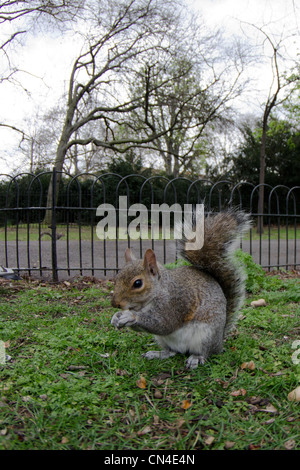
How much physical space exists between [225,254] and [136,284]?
0.66 m

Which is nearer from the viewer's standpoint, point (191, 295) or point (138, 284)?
point (138, 284)

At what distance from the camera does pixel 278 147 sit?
19.0 meters

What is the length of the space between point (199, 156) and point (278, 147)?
411cm

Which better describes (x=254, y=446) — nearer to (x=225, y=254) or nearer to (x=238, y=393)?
(x=238, y=393)

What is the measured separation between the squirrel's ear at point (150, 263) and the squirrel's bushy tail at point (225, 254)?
1.45ft

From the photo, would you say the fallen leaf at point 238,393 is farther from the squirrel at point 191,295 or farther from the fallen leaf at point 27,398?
the fallen leaf at point 27,398

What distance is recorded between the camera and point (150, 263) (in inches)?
72.7

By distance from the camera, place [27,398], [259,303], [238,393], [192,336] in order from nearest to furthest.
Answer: [27,398]
[238,393]
[192,336]
[259,303]

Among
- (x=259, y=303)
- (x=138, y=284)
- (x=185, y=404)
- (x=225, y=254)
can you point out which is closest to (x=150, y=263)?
(x=138, y=284)

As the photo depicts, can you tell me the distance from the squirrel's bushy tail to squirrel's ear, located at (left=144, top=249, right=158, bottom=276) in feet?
1.45

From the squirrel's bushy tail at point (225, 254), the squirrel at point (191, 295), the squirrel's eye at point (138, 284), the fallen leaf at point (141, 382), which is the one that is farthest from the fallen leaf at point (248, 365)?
the squirrel's eye at point (138, 284)

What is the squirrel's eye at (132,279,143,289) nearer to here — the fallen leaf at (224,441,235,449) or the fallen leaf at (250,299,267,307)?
Result: the fallen leaf at (224,441,235,449)

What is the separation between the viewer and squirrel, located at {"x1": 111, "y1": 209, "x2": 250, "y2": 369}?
1.79 metres

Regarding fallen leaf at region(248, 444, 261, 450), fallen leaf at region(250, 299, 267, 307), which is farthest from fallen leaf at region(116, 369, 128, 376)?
fallen leaf at region(250, 299, 267, 307)
